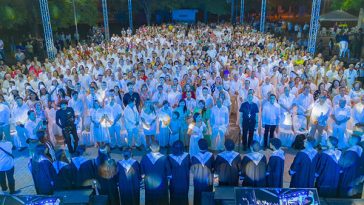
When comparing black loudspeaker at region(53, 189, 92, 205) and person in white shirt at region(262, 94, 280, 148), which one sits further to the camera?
person in white shirt at region(262, 94, 280, 148)

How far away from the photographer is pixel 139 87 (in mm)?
11992

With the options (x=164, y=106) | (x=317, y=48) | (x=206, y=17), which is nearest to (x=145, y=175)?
(x=164, y=106)

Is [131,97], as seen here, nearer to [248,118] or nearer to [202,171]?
[248,118]

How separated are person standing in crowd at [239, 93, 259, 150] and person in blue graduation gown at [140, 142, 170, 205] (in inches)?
138

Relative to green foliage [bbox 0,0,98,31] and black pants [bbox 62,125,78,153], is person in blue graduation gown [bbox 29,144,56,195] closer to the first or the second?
black pants [bbox 62,125,78,153]

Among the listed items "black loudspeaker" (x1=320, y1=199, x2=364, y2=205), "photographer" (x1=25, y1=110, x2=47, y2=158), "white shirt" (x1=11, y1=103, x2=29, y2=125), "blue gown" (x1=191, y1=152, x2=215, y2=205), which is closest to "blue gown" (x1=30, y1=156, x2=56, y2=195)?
"blue gown" (x1=191, y1=152, x2=215, y2=205)

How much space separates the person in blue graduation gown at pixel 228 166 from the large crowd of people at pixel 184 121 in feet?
0.06

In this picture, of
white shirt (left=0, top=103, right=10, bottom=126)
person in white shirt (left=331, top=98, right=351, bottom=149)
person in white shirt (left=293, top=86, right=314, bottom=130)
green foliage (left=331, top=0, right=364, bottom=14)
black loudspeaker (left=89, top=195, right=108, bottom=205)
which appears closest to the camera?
black loudspeaker (left=89, top=195, right=108, bottom=205)

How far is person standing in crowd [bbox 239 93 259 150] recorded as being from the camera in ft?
29.7

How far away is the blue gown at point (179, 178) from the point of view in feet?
21.0

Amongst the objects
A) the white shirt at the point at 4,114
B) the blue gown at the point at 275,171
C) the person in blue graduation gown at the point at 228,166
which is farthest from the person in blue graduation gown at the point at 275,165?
the white shirt at the point at 4,114

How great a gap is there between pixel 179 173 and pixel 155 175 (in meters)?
0.46

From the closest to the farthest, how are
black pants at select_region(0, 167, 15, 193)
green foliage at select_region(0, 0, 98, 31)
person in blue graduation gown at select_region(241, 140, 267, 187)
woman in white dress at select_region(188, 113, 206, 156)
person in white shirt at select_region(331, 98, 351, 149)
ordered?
person in blue graduation gown at select_region(241, 140, 267, 187)
black pants at select_region(0, 167, 15, 193)
woman in white dress at select_region(188, 113, 206, 156)
person in white shirt at select_region(331, 98, 351, 149)
green foliage at select_region(0, 0, 98, 31)

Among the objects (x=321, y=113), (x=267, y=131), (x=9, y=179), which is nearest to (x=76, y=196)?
(x=9, y=179)
